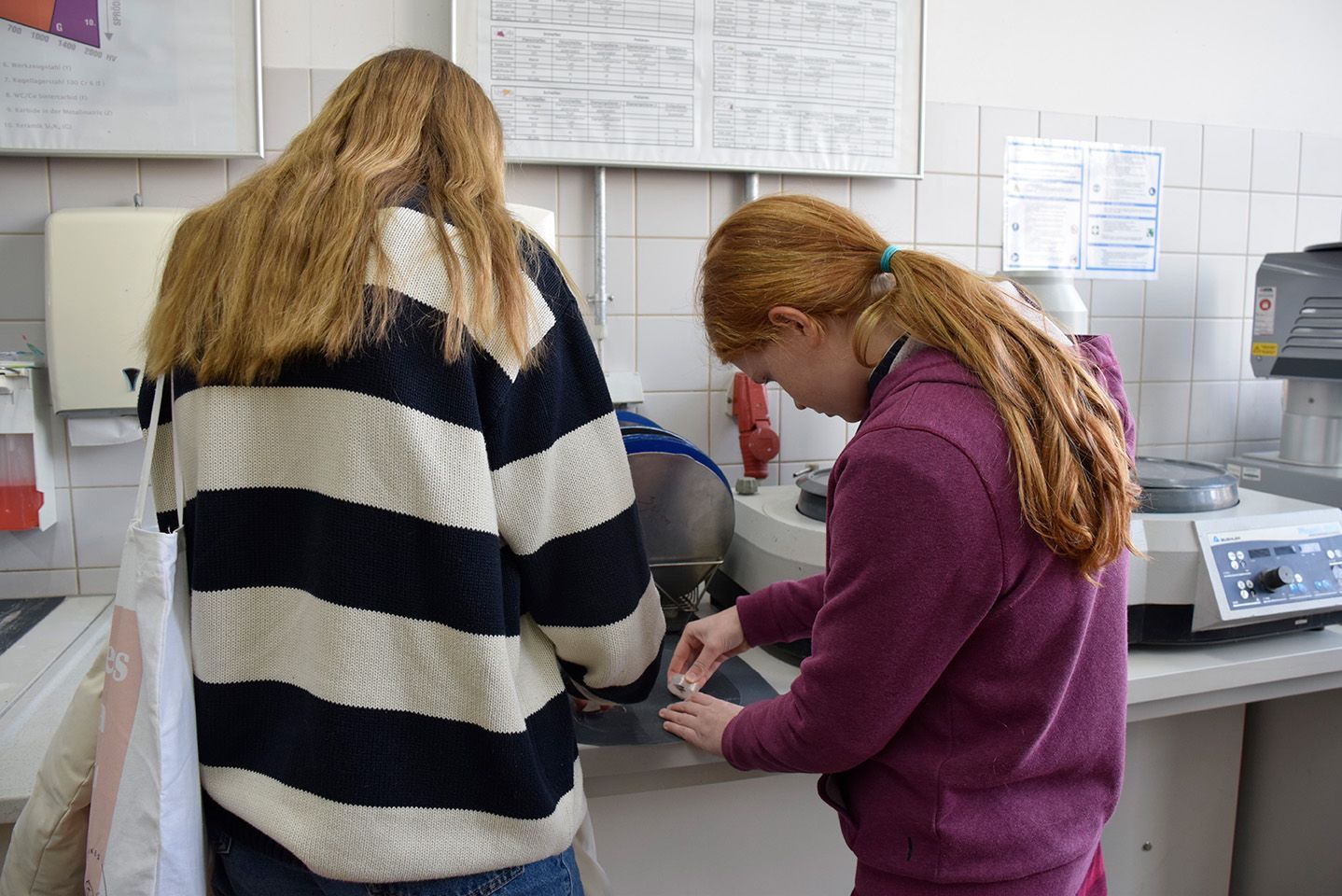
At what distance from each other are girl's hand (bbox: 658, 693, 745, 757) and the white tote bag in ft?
1.51

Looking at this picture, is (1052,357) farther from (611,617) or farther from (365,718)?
(365,718)

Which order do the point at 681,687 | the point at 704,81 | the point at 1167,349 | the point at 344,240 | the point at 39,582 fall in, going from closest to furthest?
the point at 344,240 → the point at 681,687 → the point at 39,582 → the point at 704,81 → the point at 1167,349

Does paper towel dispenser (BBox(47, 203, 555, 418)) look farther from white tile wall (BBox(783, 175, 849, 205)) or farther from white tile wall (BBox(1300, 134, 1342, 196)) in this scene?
white tile wall (BBox(1300, 134, 1342, 196))

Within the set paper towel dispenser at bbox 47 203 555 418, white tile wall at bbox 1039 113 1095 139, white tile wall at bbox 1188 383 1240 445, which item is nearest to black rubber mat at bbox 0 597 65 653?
paper towel dispenser at bbox 47 203 555 418

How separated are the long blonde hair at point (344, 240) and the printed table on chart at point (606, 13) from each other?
771 mm

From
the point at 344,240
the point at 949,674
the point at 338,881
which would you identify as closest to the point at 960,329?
the point at 949,674

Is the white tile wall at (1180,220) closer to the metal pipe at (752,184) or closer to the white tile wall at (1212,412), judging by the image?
the white tile wall at (1212,412)

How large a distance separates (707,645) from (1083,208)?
128cm

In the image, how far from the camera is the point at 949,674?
0.81m

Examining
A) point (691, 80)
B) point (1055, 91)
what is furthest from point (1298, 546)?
point (691, 80)

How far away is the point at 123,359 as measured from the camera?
1.37 m

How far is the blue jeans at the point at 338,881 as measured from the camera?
75 centimetres

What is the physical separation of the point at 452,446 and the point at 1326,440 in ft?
5.40

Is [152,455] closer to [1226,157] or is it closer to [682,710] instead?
[682,710]
